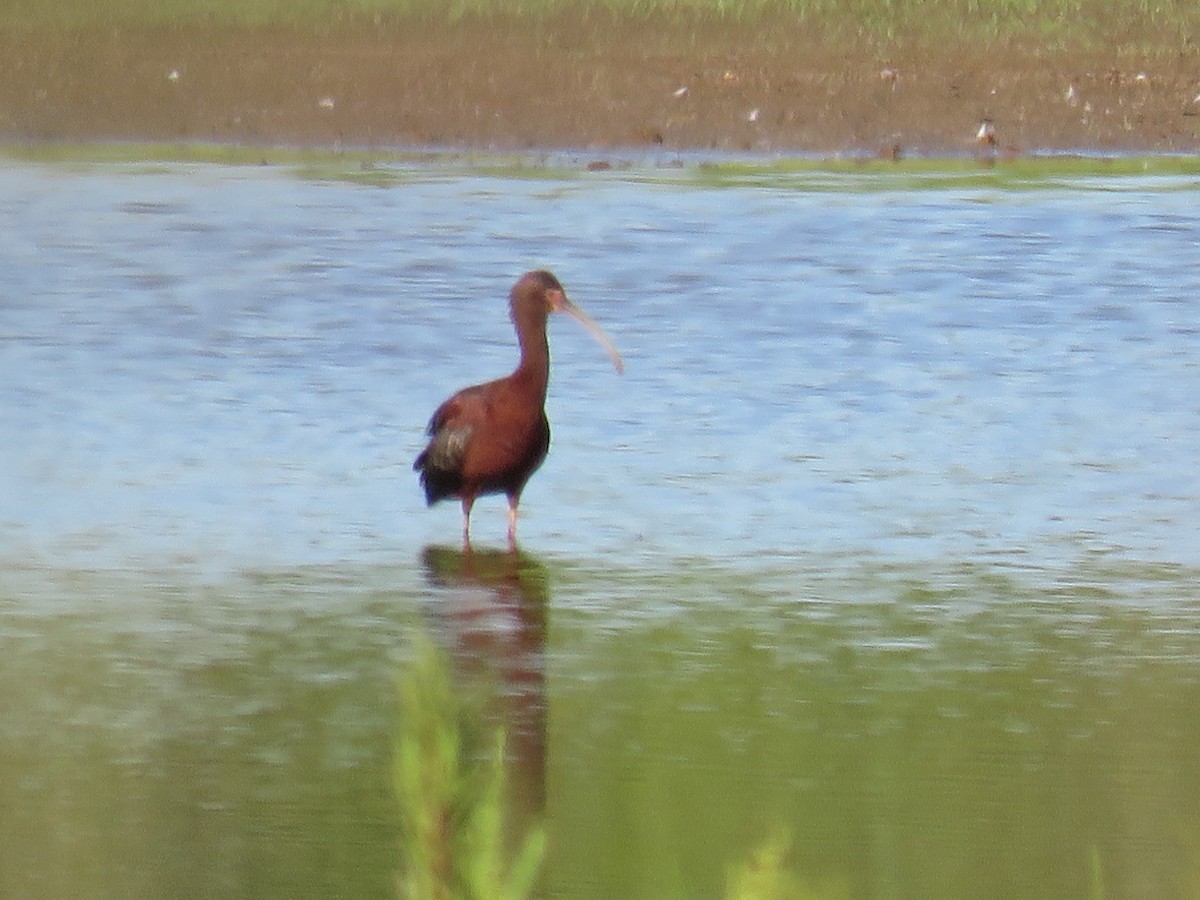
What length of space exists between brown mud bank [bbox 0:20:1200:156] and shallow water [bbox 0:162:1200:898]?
1.29m

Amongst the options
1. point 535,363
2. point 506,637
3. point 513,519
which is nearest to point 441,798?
point 506,637

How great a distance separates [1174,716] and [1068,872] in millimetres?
1023

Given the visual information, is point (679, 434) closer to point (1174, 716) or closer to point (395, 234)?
point (1174, 716)

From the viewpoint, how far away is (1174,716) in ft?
18.2

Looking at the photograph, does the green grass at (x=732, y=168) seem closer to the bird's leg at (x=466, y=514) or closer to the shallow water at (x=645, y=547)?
the shallow water at (x=645, y=547)

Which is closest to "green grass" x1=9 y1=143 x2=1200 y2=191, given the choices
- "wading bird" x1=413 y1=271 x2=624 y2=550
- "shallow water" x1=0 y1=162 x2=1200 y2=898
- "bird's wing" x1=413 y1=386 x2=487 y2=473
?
"shallow water" x1=0 y1=162 x2=1200 y2=898

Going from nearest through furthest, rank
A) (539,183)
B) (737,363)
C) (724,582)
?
1. (724,582)
2. (737,363)
3. (539,183)

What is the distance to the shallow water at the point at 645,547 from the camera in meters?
4.92

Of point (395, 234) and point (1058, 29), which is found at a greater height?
point (1058, 29)

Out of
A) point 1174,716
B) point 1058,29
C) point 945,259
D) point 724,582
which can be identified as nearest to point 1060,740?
point 1174,716

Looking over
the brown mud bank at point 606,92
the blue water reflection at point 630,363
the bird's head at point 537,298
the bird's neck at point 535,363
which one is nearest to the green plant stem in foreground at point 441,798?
the blue water reflection at point 630,363

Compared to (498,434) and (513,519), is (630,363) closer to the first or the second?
(498,434)

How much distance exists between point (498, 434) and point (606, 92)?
7.91 metres

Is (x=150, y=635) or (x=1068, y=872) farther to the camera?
(x=150, y=635)
